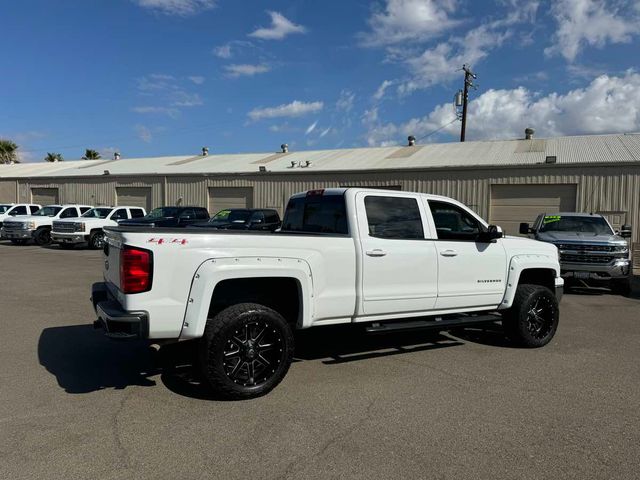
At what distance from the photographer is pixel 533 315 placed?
258 inches

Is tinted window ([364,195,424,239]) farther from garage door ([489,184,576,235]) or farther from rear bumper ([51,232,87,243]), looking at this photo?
rear bumper ([51,232,87,243])

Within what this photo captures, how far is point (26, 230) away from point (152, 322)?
2103 cm

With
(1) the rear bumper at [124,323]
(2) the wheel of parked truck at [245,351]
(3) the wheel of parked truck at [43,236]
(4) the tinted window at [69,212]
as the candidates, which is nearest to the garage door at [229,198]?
(4) the tinted window at [69,212]

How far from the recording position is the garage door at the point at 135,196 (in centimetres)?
2930

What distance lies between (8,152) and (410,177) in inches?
1664

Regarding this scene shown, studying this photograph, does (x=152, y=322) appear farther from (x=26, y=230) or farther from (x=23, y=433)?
→ (x=26, y=230)

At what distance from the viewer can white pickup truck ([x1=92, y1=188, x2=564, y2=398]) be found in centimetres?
423

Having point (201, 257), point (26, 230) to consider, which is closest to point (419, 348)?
point (201, 257)

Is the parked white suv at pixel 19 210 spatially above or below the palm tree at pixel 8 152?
below

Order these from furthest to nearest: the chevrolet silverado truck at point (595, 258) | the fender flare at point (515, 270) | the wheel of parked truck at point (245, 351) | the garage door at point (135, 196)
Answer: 1. the garage door at point (135, 196)
2. the chevrolet silverado truck at point (595, 258)
3. the fender flare at point (515, 270)
4. the wheel of parked truck at point (245, 351)

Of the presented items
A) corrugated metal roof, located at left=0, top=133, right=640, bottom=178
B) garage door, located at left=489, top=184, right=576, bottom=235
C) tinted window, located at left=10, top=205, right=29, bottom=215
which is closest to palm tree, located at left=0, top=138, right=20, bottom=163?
corrugated metal roof, located at left=0, top=133, right=640, bottom=178

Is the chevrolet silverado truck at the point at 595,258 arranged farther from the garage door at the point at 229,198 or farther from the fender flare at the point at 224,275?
the garage door at the point at 229,198

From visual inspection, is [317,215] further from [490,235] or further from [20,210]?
[20,210]

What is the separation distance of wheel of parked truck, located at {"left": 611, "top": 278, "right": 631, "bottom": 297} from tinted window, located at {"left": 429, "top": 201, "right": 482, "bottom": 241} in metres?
7.15
